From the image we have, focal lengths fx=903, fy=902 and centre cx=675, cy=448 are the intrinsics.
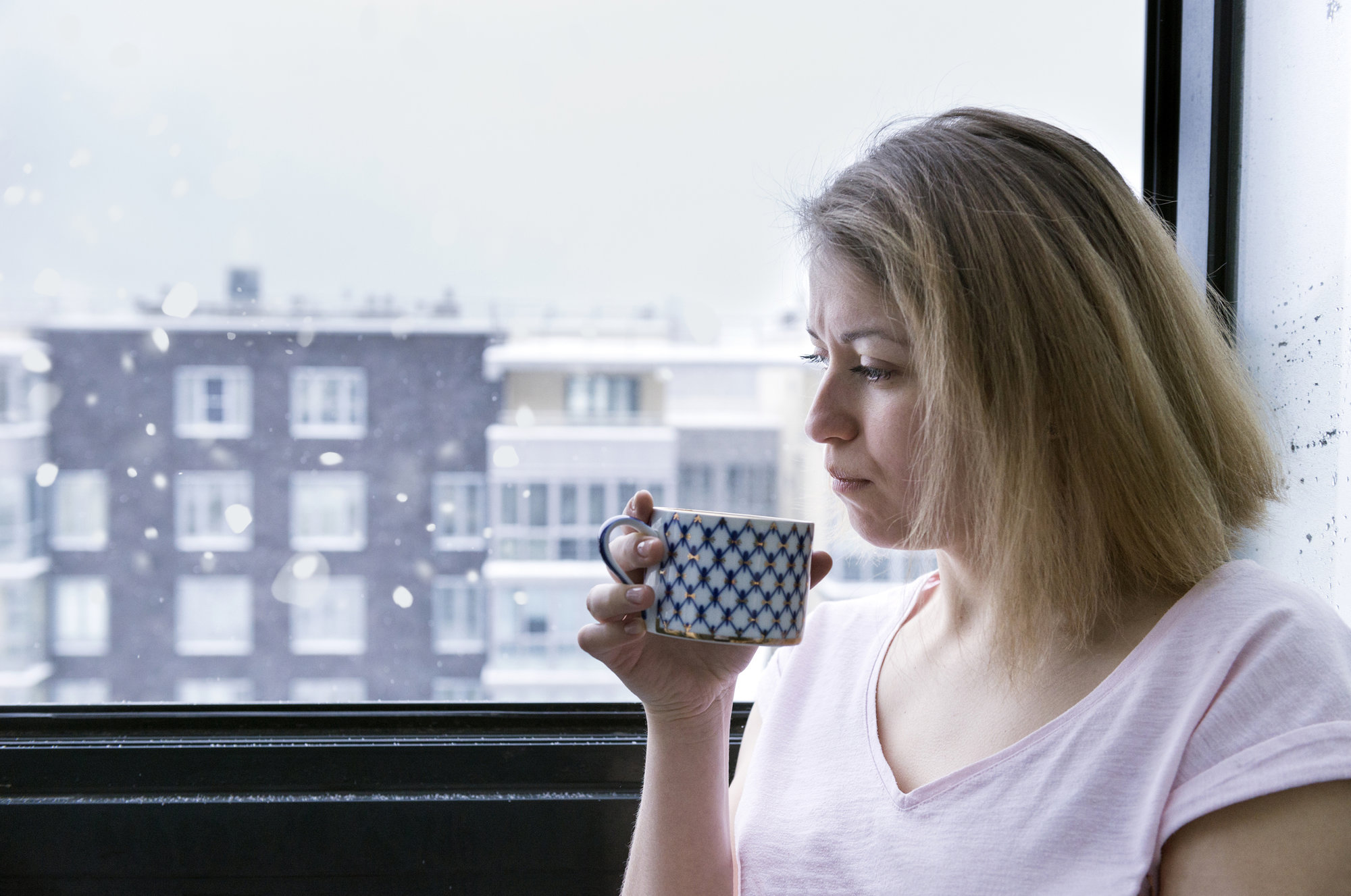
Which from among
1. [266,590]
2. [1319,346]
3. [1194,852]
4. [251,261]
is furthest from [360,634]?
[1319,346]

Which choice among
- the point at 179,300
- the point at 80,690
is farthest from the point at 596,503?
the point at 80,690

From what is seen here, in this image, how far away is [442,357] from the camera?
1229 mm

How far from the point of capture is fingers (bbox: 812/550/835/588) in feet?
2.85

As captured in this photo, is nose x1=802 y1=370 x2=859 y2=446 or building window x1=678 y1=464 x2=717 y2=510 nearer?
nose x1=802 y1=370 x2=859 y2=446

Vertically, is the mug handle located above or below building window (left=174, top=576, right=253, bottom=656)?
above

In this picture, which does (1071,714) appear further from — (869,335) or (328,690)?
(328,690)

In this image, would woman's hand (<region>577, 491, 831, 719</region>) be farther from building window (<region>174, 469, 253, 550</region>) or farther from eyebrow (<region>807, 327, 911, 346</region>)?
building window (<region>174, 469, 253, 550</region>)

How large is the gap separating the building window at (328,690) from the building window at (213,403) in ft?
1.12

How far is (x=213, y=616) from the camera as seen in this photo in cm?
121

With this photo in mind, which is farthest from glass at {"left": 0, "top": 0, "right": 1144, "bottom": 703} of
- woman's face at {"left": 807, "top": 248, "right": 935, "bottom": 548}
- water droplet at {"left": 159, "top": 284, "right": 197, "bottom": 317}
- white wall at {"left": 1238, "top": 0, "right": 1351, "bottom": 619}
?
woman's face at {"left": 807, "top": 248, "right": 935, "bottom": 548}

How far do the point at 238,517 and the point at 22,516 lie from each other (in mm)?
273

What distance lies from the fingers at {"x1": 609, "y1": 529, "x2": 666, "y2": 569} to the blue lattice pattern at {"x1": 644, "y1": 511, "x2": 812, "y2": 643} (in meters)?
0.01

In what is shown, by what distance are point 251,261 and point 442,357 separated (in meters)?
0.27

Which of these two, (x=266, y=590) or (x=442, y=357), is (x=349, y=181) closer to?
(x=442, y=357)
